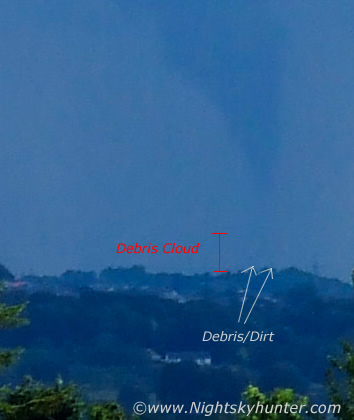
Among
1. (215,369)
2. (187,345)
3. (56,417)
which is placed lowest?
(56,417)

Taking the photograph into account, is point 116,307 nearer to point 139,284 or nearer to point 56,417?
point 139,284

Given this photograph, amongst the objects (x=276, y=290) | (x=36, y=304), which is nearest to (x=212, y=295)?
(x=276, y=290)

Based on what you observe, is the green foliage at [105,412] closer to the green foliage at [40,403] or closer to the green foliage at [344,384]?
the green foliage at [40,403]

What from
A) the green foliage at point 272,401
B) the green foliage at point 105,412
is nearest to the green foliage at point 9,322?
the green foliage at point 105,412

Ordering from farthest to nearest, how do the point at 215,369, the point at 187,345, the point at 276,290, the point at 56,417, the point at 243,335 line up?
the point at 276,290, the point at 187,345, the point at 215,369, the point at 243,335, the point at 56,417

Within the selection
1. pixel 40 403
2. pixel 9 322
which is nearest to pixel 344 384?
pixel 40 403

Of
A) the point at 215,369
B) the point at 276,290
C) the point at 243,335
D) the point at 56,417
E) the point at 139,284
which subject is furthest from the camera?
the point at 139,284

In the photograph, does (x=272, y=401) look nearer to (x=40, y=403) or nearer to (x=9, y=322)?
(x=40, y=403)

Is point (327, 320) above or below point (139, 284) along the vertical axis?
below
